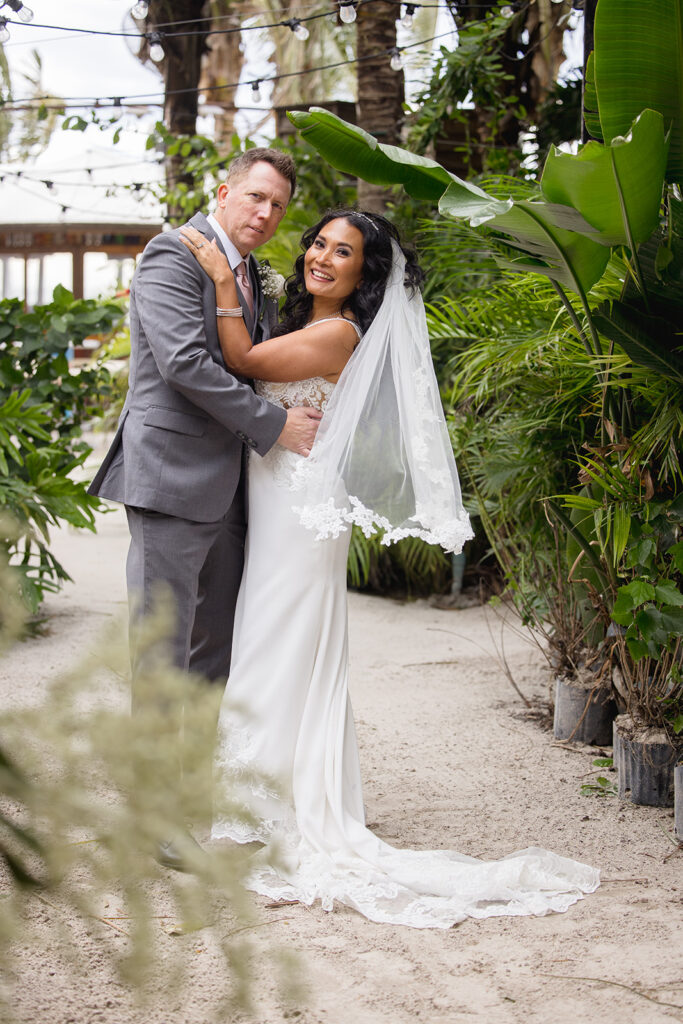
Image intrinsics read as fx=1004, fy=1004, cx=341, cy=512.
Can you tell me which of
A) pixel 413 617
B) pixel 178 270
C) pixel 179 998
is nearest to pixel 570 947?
pixel 179 998

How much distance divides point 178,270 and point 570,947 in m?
2.36

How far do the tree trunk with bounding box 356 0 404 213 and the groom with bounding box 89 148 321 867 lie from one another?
15.1 ft

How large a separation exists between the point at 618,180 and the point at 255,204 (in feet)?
3.94

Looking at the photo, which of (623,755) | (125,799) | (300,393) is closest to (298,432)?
(300,393)

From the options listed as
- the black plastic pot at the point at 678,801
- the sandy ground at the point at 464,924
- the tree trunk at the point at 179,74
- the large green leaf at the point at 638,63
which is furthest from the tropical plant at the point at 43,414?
the tree trunk at the point at 179,74

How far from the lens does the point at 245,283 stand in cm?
360

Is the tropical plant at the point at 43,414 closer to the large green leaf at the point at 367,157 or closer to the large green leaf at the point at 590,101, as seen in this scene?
the large green leaf at the point at 367,157

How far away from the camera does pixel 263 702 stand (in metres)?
3.42

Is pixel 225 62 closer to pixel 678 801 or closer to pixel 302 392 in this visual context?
pixel 302 392

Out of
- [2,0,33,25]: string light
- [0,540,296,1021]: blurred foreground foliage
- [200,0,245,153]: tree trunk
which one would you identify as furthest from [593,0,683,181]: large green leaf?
[200,0,245,153]: tree trunk

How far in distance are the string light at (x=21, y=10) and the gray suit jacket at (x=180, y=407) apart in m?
2.48

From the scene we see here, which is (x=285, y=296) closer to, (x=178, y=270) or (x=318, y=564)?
(x=178, y=270)

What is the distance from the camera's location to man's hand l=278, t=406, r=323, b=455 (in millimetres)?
3400

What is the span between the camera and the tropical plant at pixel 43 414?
5797mm
